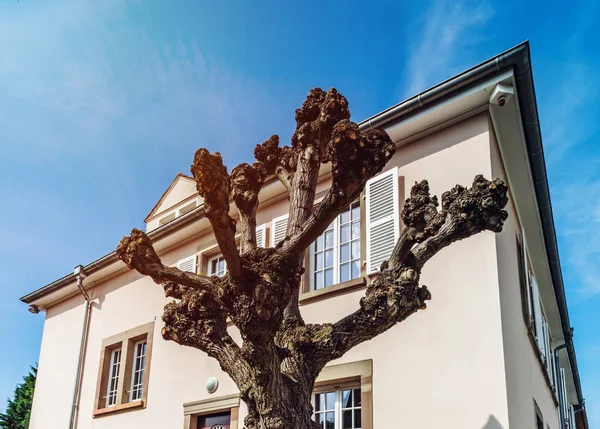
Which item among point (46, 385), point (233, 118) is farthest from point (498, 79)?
point (46, 385)

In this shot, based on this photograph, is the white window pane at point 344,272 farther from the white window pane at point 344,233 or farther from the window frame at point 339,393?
the window frame at point 339,393

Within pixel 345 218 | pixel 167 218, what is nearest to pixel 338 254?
pixel 345 218

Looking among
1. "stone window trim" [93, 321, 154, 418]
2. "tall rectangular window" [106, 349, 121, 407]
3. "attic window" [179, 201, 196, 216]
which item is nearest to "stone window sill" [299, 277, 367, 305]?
"stone window trim" [93, 321, 154, 418]

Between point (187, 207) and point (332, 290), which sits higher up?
point (187, 207)

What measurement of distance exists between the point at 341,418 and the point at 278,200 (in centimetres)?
380

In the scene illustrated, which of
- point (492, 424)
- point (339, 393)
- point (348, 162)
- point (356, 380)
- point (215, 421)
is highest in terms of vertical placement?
point (348, 162)

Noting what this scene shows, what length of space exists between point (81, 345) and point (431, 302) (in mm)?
8712

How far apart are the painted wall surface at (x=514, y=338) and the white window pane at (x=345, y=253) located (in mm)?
2166

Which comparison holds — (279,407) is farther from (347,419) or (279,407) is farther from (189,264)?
(189,264)

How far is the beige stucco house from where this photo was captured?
6926 mm

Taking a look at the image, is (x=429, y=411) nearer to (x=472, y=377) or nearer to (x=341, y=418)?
(x=472, y=377)

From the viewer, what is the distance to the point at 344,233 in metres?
8.95

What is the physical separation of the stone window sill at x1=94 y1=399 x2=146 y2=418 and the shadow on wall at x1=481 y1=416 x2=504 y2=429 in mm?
6664

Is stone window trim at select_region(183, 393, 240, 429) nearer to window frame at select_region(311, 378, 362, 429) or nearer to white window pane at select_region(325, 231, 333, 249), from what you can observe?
window frame at select_region(311, 378, 362, 429)
